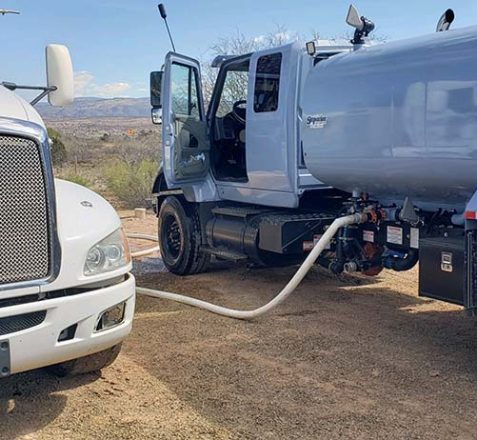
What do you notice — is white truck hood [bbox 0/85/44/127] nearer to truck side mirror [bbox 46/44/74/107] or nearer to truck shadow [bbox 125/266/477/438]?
truck side mirror [bbox 46/44/74/107]

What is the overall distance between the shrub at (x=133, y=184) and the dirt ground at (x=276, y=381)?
11.3 m

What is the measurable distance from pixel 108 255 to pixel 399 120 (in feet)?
8.90

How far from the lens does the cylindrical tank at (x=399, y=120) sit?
207 inches

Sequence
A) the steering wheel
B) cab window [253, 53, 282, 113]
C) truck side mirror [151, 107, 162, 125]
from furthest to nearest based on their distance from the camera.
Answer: the steering wheel, truck side mirror [151, 107, 162, 125], cab window [253, 53, 282, 113]

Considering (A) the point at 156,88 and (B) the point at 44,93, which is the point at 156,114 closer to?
(A) the point at 156,88

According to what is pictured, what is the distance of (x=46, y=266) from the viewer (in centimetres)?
417

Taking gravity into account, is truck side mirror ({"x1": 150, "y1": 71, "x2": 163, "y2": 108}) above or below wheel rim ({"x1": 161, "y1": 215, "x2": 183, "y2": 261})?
above

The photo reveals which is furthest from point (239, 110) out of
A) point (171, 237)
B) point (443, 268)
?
point (443, 268)

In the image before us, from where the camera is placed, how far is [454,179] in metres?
5.45

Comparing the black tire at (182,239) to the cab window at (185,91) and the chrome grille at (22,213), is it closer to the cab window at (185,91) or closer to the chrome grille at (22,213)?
the cab window at (185,91)

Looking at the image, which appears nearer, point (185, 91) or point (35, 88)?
point (35, 88)

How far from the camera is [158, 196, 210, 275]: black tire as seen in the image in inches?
358

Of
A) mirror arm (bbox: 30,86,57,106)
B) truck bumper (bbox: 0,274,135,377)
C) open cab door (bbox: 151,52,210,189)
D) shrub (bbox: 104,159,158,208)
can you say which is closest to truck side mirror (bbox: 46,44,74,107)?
mirror arm (bbox: 30,86,57,106)

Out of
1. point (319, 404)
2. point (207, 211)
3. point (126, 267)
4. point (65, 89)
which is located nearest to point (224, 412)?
point (319, 404)
